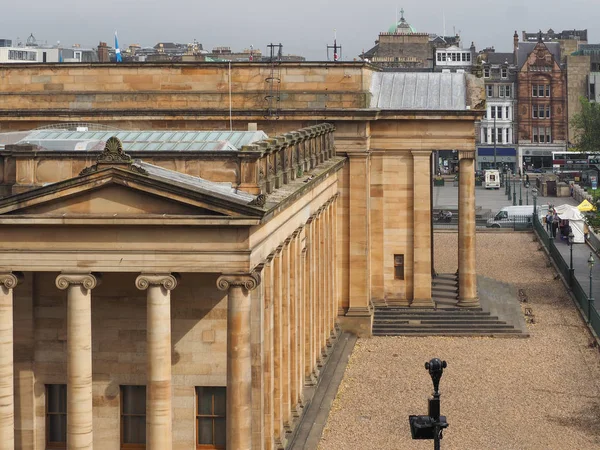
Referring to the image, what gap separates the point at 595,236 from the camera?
3949 inches

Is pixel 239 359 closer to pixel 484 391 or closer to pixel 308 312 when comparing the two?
pixel 308 312

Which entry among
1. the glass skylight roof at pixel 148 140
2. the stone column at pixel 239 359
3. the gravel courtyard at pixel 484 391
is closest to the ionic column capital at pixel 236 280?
the stone column at pixel 239 359

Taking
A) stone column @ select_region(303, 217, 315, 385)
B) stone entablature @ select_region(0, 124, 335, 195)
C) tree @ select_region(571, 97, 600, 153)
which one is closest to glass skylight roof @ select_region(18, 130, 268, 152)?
stone column @ select_region(303, 217, 315, 385)

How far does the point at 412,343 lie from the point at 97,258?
27123mm

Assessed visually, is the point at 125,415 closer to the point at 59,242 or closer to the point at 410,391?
the point at 59,242

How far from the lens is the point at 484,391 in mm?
51875

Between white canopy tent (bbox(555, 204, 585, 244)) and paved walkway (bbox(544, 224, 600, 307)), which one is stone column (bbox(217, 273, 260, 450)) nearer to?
paved walkway (bbox(544, 224, 600, 307))

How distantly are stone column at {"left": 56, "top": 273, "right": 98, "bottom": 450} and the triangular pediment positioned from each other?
1775mm

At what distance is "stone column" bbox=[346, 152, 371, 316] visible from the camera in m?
62.9

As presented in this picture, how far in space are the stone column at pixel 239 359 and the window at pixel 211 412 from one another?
114 inches

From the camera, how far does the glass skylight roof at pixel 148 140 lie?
4481 centimetres

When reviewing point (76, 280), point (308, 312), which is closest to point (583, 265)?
point (308, 312)

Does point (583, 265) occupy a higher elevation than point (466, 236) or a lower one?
lower

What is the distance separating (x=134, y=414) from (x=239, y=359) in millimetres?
4963
